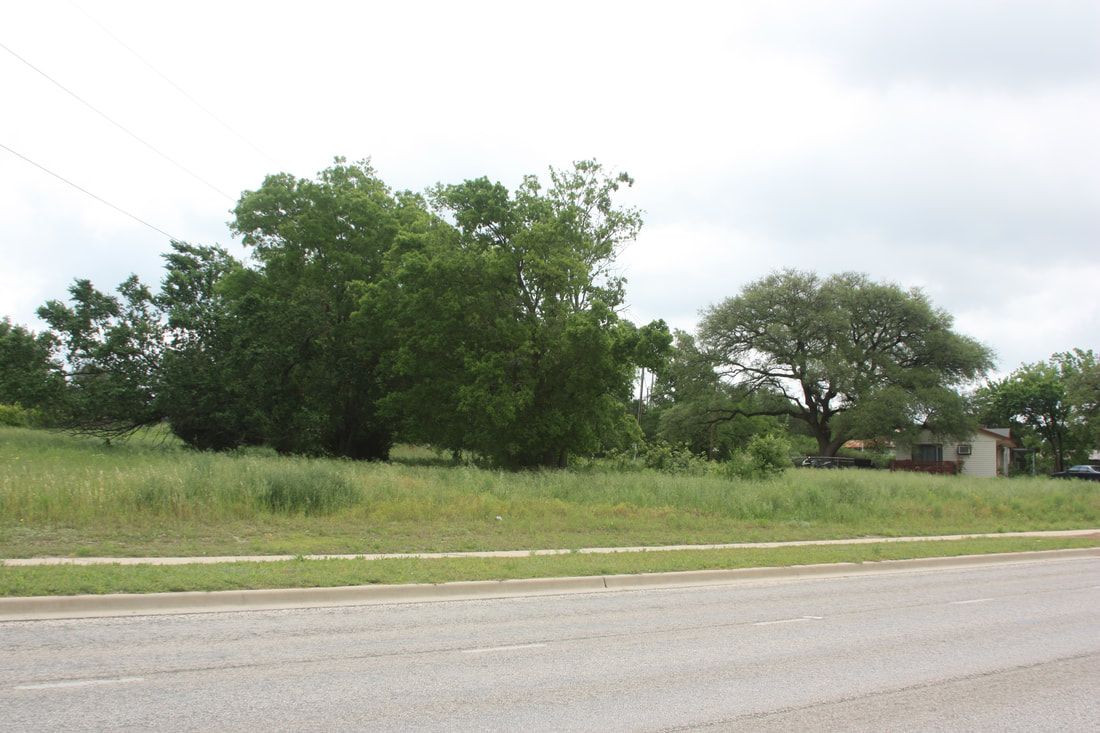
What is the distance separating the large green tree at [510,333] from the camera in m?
32.9

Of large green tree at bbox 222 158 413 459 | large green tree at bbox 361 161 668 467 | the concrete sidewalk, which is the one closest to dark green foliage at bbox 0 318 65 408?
large green tree at bbox 222 158 413 459

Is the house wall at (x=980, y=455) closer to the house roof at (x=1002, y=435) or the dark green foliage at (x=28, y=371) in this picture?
the house roof at (x=1002, y=435)

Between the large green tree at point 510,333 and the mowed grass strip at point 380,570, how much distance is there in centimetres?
1744

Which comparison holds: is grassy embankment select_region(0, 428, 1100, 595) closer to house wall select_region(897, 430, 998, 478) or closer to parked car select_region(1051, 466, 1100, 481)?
parked car select_region(1051, 466, 1100, 481)

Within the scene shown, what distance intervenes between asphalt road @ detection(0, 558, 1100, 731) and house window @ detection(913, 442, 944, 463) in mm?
59041

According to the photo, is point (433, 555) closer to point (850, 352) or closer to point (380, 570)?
point (380, 570)

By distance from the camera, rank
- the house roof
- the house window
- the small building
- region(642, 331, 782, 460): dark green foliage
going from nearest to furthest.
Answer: region(642, 331, 782, 460): dark green foliage
the small building
the house roof
the house window

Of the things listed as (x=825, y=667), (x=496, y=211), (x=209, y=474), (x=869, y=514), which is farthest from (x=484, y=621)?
(x=496, y=211)

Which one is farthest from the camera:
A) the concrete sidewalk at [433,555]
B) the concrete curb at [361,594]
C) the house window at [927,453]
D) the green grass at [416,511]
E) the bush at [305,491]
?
the house window at [927,453]

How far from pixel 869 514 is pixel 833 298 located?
127ft

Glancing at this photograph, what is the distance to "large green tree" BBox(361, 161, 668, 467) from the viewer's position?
1296 inches

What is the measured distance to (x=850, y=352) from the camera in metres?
57.6

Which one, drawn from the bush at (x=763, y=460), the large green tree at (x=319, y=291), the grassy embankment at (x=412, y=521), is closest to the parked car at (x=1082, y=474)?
the grassy embankment at (x=412, y=521)

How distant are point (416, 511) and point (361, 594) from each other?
23.5 feet
